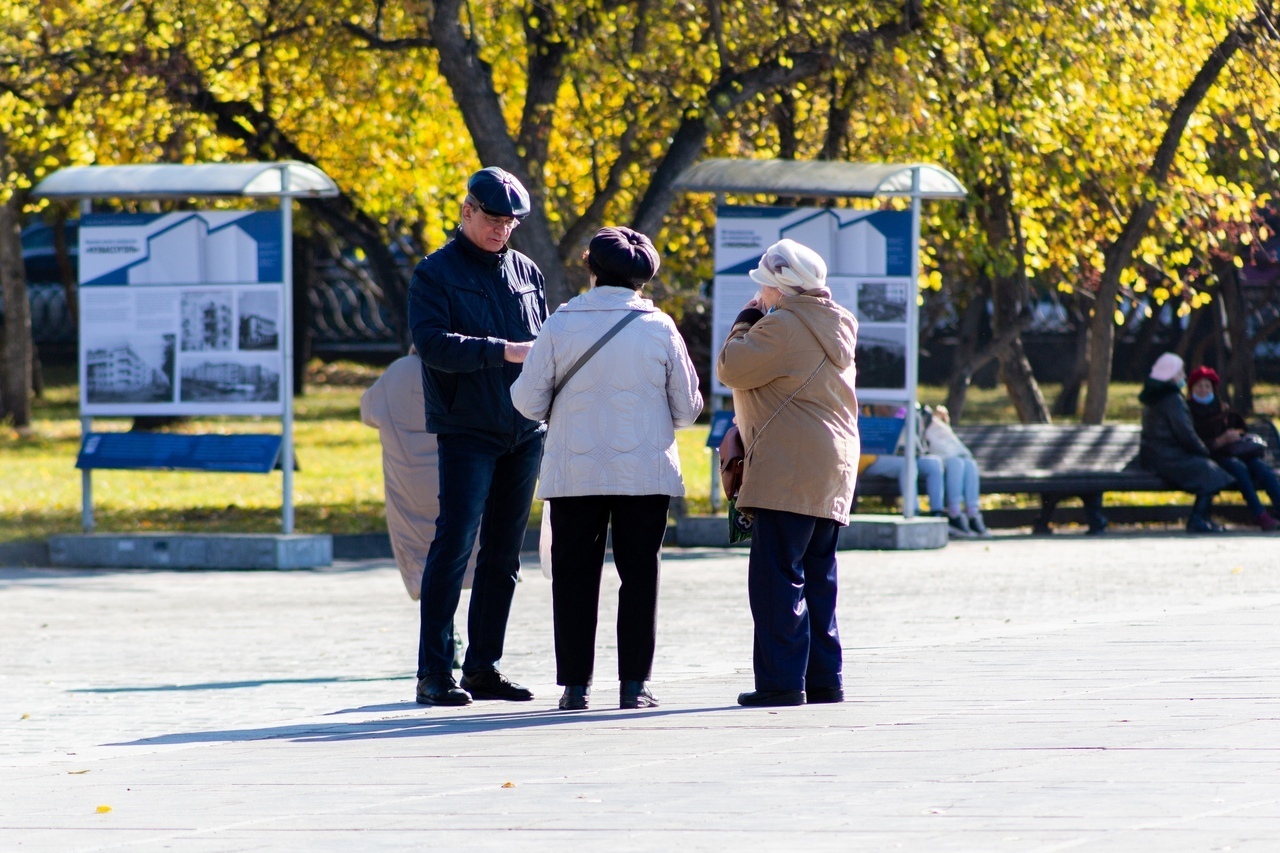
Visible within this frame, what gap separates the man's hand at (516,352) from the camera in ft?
21.6

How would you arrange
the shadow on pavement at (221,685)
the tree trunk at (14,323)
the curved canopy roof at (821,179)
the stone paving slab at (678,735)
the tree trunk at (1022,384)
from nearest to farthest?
the stone paving slab at (678,735) → the shadow on pavement at (221,685) → the curved canopy roof at (821,179) → the tree trunk at (1022,384) → the tree trunk at (14,323)

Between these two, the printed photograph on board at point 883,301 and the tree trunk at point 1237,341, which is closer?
the printed photograph on board at point 883,301

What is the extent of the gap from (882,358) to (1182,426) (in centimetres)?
302

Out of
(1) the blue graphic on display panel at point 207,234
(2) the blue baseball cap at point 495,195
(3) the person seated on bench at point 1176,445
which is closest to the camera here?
(2) the blue baseball cap at point 495,195

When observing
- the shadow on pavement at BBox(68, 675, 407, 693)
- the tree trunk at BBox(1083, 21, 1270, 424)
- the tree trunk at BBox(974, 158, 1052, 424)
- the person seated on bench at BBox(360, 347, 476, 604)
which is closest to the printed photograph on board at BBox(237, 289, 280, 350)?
the shadow on pavement at BBox(68, 675, 407, 693)

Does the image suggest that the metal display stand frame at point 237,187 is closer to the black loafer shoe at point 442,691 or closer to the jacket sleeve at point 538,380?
the black loafer shoe at point 442,691

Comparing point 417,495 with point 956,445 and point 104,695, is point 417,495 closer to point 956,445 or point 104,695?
point 104,695

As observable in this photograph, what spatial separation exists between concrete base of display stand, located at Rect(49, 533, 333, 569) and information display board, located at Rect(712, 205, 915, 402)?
3.17 m

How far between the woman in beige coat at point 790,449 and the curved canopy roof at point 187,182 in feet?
21.1

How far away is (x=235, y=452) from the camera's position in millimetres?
12992

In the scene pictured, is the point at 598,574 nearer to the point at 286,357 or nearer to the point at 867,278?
the point at 286,357

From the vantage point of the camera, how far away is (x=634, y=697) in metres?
6.59

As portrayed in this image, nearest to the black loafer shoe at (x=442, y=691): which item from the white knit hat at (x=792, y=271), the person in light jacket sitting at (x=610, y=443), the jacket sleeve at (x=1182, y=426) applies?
the person in light jacket sitting at (x=610, y=443)

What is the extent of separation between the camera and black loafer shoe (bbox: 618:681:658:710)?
6582mm
